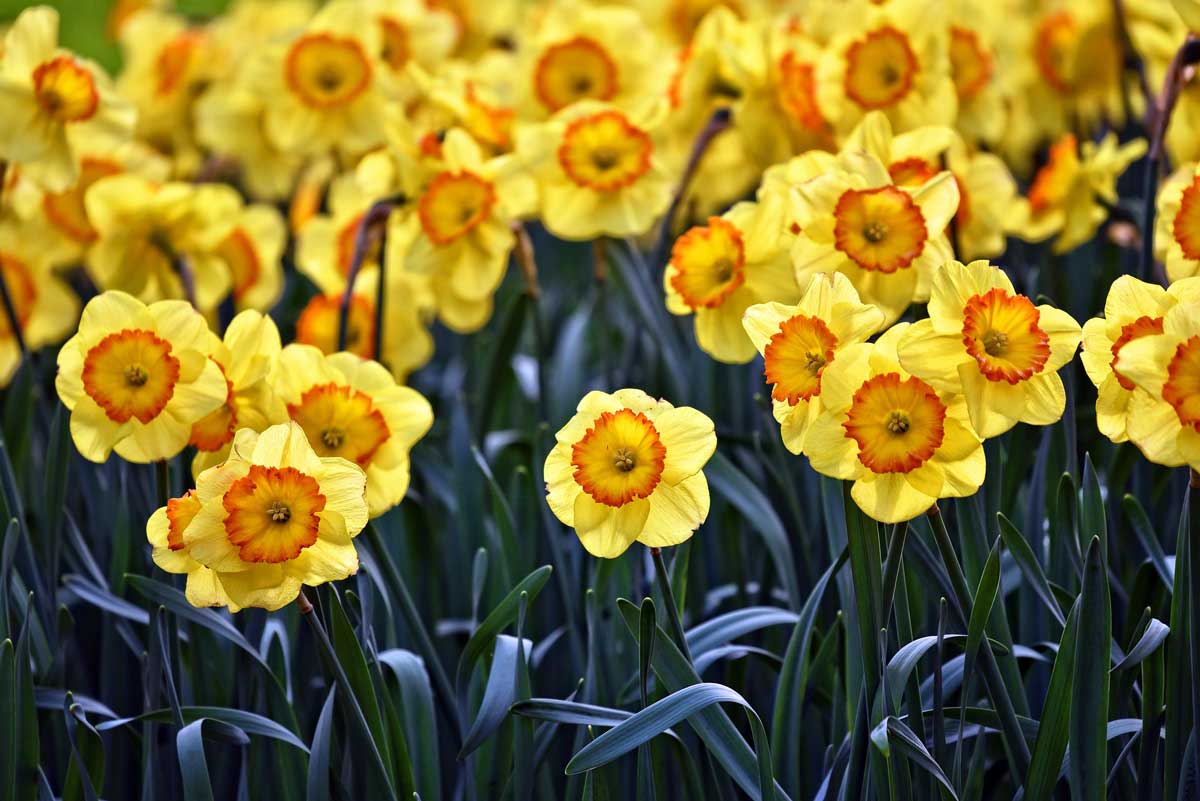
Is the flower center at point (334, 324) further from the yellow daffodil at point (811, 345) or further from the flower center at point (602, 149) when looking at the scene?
the yellow daffodil at point (811, 345)

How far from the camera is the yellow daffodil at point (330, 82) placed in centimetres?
252

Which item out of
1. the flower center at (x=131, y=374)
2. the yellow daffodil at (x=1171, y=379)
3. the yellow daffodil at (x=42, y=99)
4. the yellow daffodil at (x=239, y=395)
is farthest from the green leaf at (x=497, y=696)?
the yellow daffodil at (x=42, y=99)

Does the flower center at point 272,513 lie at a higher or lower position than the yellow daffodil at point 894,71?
lower

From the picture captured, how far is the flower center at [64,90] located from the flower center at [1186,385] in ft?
5.46

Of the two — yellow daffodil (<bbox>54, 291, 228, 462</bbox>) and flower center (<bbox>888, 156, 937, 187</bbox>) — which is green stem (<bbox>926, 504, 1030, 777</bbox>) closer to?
flower center (<bbox>888, 156, 937, 187</bbox>)

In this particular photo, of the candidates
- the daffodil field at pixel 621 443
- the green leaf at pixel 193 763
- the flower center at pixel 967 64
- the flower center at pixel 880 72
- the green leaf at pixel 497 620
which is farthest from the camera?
the flower center at pixel 967 64

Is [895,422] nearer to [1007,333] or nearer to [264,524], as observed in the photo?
[1007,333]

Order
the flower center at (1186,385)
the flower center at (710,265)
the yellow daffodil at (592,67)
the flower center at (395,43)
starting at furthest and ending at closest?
1. the flower center at (395,43)
2. the yellow daffodil at (592,67)
3. the flower center at (710,265)
4. the flower center at (1186,385)

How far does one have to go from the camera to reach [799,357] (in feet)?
3.79

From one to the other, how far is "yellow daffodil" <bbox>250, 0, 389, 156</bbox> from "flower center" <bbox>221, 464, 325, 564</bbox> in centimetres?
151

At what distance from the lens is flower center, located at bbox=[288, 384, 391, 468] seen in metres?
1.42

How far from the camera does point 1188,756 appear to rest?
1.30 meters

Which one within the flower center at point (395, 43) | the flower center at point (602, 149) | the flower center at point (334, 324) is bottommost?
the flower center at point (334, 324)

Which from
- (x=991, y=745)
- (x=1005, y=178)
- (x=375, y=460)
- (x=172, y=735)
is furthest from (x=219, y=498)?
(x=1005, y=178)
